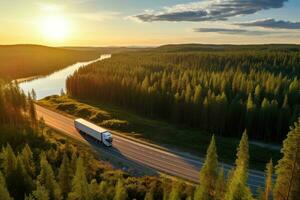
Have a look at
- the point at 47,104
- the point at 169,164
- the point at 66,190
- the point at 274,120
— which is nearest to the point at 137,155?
the point at 169,164

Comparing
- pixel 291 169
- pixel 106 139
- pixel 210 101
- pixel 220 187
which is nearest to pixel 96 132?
pixel 106 139

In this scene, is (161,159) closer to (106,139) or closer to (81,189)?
(106,139)

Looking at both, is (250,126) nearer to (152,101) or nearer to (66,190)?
(152,101)

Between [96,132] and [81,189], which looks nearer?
[81,189]

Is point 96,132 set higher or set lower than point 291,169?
lower

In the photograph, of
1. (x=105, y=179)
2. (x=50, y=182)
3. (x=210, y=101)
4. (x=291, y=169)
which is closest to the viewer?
(x=291, y=169)

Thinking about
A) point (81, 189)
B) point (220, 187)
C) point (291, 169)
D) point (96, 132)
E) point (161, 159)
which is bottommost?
point (161, 159)
